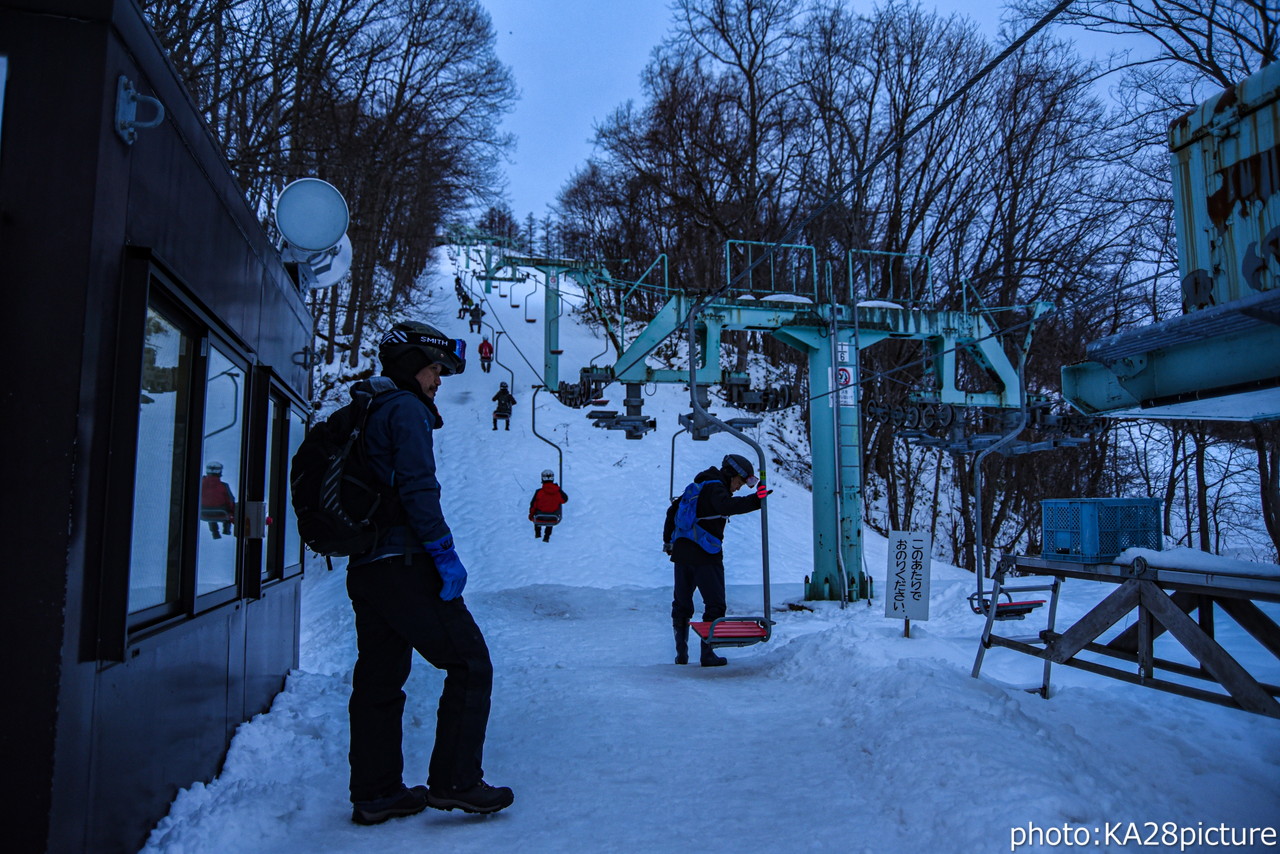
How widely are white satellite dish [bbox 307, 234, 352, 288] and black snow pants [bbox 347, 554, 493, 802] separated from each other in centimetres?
403

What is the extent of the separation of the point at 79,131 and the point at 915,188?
1099 inches

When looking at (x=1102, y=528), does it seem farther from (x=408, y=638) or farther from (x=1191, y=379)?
(x=408, y=638)

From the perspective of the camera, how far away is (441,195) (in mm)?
27391

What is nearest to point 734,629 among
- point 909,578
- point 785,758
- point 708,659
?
point 708,659

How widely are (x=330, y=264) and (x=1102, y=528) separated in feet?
19.5

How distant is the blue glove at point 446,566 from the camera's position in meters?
3.55

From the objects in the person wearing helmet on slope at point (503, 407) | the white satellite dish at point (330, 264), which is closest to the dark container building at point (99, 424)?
the white satellite dish at point (330, 264)

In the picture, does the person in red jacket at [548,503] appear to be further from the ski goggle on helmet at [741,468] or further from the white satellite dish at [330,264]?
the white satellite dish at [330,264]

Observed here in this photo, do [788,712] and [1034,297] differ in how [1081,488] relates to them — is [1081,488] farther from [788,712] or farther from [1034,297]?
[788,712]

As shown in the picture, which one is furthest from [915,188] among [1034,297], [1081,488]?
[1081,488]

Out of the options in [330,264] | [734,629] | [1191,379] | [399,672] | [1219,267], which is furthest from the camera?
[734,629]

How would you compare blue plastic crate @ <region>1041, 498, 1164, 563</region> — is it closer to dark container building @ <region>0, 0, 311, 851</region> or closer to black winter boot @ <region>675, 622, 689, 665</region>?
black winter boot @ <region>675, 622, 689, 665</region>

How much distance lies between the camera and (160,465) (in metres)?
3.41

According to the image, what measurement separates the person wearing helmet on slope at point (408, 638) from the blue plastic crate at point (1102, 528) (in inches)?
144
